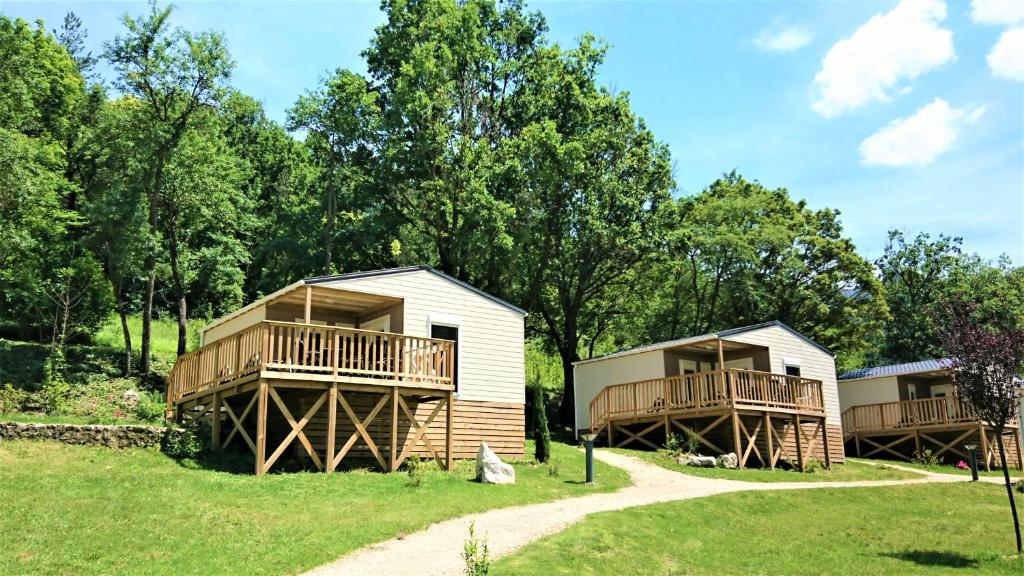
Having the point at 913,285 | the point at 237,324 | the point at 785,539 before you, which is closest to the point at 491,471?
the point at 785,539

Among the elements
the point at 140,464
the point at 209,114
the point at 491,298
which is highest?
the point at 209,114

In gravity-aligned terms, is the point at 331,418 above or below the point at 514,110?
below

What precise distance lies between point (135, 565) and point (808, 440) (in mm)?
22990

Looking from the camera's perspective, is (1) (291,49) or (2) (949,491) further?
(2) (949,491)

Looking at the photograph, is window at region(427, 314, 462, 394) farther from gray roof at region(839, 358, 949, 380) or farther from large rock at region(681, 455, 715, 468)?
gray roof at region(839, 358, 949, 380)

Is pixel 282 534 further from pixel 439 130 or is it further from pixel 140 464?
pixel 439 130

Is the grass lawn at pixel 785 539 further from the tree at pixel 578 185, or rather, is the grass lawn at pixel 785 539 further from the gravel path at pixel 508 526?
the tree at pixel 578 185

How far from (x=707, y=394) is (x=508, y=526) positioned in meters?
12.5

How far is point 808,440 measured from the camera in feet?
87.9

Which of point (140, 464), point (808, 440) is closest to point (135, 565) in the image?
point (140, 464)

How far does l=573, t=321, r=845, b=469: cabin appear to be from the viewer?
2309cm

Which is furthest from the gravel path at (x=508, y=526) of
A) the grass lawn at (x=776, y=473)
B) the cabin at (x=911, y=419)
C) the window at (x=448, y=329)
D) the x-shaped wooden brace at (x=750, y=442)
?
the cabin at (x=911, y=419)

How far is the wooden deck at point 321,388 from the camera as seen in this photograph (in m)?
15.4

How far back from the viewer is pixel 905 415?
99.8 ft
